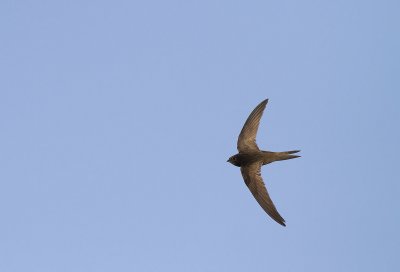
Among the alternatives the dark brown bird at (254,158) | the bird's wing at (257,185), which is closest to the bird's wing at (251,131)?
the dark brown bird at (254,158)

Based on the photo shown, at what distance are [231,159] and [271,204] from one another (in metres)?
2.37

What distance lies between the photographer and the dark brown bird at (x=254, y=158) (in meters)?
16.3

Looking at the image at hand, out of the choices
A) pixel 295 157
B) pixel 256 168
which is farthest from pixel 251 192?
pixel 295 157

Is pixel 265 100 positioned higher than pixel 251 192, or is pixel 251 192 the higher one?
pixel 265 100

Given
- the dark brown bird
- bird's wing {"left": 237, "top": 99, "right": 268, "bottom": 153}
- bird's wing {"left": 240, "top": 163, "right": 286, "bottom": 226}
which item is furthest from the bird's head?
bird's wing {"left": 237, "top": 99, "right": 268, "bottom": 153}

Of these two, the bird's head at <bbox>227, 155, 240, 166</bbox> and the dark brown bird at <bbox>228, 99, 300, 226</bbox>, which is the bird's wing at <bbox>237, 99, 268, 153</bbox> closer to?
the dark brown bird at <bbox>228, 99, 300, 226</bbox>

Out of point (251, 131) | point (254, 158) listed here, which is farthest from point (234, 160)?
point (251, 131)

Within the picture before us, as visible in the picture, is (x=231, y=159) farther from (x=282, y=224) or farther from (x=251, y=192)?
(x=282, y=224)

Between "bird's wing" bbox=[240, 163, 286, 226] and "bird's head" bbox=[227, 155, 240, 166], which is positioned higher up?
"bird's head" bbox=[227, 155, 240, 166]

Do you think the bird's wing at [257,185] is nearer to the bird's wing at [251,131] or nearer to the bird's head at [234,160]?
the bird's head at [234,160]

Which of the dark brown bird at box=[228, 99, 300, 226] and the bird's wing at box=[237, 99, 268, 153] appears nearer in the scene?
the dark brown bird at box=[228, 99, 300, 226]

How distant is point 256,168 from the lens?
56.4 feet

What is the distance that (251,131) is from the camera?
1795 cm

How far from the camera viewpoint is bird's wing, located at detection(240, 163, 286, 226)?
640 inches
